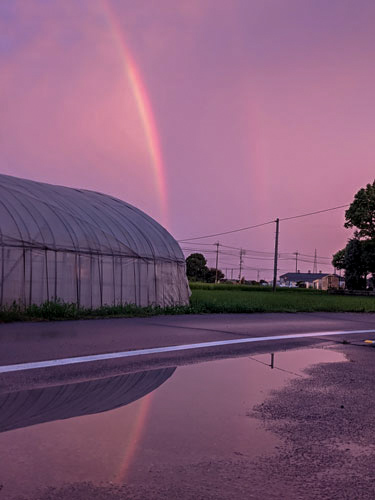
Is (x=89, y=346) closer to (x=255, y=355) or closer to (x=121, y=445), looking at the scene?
(x=255, y=355)

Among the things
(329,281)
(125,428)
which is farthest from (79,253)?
(329,281)

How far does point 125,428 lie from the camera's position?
4.31m

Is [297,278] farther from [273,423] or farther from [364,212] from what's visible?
[273,423]

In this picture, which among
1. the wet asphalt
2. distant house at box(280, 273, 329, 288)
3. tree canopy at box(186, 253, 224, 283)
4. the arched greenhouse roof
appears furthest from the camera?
distant house at box(280, 273, 329, 288)

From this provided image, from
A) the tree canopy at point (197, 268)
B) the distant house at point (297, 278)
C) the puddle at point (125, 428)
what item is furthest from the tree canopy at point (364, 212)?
the distant house at point (297, 278)

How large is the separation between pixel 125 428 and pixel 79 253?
48.3 feet

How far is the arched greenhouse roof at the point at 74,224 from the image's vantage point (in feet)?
56.9

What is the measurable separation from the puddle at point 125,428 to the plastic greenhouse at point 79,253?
1113cm

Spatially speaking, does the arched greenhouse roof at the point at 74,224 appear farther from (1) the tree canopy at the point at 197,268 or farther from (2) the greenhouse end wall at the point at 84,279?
(1) the tree canopy at the point at 197,268

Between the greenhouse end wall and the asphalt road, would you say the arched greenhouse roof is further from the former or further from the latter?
the asphalt road

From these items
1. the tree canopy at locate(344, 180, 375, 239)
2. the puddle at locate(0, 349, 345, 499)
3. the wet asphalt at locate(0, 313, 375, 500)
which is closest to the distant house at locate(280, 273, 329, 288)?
the tree canopy at locate(344, 180, 375, 239)

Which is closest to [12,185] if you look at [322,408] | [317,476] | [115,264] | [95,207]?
[95,207]

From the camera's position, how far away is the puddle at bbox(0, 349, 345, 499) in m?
3.40

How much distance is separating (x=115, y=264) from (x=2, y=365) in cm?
1297
